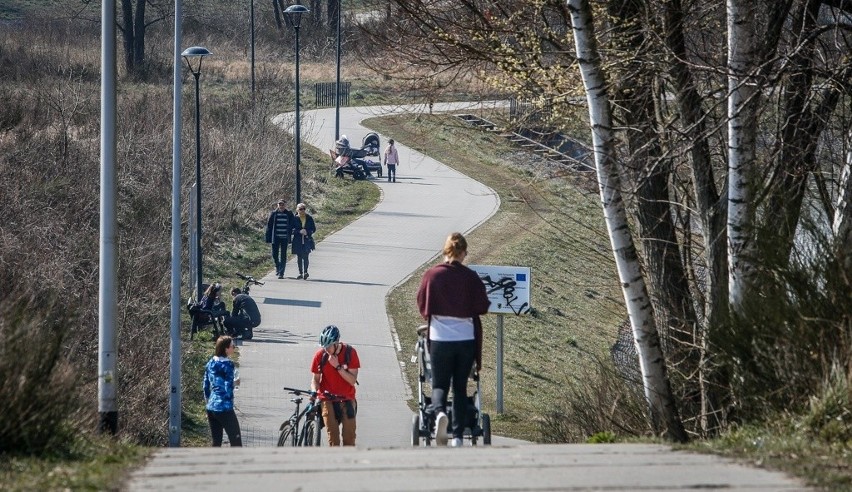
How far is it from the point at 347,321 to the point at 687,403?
45.3ft

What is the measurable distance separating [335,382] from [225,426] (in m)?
1.69

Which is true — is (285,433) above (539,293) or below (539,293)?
below

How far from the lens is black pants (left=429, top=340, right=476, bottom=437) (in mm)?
8789

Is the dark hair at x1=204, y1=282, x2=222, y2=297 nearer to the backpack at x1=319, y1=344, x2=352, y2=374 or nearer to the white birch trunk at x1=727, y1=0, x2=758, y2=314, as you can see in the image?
the backpack at x1=319, y1=344, x2=352, y2=374

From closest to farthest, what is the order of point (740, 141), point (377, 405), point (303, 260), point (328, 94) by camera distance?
point (740, 141)
point (377, 405)
point (303, 260)
point (328, 94)

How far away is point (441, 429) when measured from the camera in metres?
9.01

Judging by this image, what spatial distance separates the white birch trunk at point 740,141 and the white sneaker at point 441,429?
2.38 meters

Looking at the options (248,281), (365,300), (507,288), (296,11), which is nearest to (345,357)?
(507,288)

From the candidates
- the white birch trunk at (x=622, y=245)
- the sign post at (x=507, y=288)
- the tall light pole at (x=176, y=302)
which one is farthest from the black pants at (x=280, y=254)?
the white birch trunk at (x=622, y=245)

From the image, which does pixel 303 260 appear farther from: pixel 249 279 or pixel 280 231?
pixel 249 279

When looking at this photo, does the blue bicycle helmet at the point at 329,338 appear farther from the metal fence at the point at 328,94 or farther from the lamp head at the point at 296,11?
the metal fence at the point at 328,94

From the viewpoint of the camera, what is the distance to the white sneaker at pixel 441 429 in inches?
353

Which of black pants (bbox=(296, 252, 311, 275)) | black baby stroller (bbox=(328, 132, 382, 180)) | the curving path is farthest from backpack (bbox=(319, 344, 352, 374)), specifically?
black baby stroller (bbox=(328, 132, 382, 180))

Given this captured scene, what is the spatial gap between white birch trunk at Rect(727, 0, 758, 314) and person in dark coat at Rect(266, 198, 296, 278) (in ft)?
59.8
